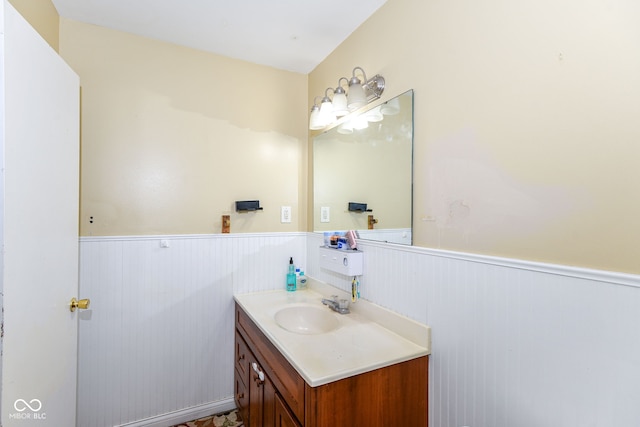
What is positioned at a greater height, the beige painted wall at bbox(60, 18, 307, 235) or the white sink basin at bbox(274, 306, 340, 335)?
the beige painted wall at bbox(60, 18, 307, 235)

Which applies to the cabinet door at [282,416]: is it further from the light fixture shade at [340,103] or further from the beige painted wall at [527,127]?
the light fixture shade at [340,103]

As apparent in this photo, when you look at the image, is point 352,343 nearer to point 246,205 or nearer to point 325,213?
point 325,213

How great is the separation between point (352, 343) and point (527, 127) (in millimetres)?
1018

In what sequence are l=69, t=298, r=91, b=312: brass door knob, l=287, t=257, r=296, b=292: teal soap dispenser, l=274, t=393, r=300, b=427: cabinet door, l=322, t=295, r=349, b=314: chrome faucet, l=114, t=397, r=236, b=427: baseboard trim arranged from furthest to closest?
1. l=287, t=257, r=296, b=292: teal soap dispenser
2. l=114, t=397, r=236, b=427: baseboard trim
3. l=322, t=295, r=349, b=314: chrome faucet
4. l=69, t=298, r=91, b=312: brass door knob
5. l=274, t=393, r=300, b=427: cabinet door

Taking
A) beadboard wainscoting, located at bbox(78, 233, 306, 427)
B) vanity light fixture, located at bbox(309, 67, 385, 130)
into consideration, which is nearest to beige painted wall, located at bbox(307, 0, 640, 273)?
vanity light fixture, located at bbox(309, 67, 385, 130)

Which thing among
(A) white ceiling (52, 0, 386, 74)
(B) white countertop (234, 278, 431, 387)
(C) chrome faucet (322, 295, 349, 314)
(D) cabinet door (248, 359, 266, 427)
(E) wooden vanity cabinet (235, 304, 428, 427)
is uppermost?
(A) white ceiling (52, 0, 386, 74)

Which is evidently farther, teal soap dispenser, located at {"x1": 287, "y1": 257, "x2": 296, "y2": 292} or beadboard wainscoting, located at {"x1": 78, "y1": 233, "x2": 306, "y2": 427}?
teal soap dispenser, located at {"x1": 287, "y1": 257, "x2": 296, "y2": 292}

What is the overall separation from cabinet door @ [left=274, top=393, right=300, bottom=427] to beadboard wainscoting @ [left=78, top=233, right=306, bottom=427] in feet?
2.87

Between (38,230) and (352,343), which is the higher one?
(38,230)

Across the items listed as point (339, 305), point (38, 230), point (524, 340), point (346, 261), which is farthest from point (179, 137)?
point (524, 340)

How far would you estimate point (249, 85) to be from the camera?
2082 mm

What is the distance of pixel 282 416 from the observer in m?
1.21

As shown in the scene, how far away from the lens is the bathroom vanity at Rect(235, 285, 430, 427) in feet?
3.41

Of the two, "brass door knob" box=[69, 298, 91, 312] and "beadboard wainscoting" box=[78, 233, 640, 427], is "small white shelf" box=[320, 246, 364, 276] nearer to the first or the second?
"beadboard wainscoting" box=[78, 233, 640, 427]
